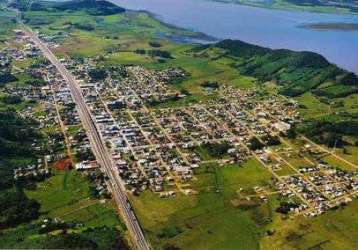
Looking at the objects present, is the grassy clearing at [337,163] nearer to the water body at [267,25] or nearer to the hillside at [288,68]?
the hillside at [288,68]

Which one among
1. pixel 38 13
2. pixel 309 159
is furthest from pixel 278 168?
pixel 38 13

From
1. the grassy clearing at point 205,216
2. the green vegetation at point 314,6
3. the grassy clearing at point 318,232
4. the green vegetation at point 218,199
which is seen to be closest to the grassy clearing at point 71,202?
the green vegetation at point 218,199

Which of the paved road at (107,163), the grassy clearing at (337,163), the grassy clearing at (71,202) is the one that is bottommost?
the grassy clearing at (71,202)

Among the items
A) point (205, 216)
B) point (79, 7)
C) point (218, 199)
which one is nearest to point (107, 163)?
point (218, 199)

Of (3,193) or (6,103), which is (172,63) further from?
(3,193)

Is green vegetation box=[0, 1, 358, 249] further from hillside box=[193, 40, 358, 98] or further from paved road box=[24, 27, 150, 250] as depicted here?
paved road box=[24, 27, 150, 250]
